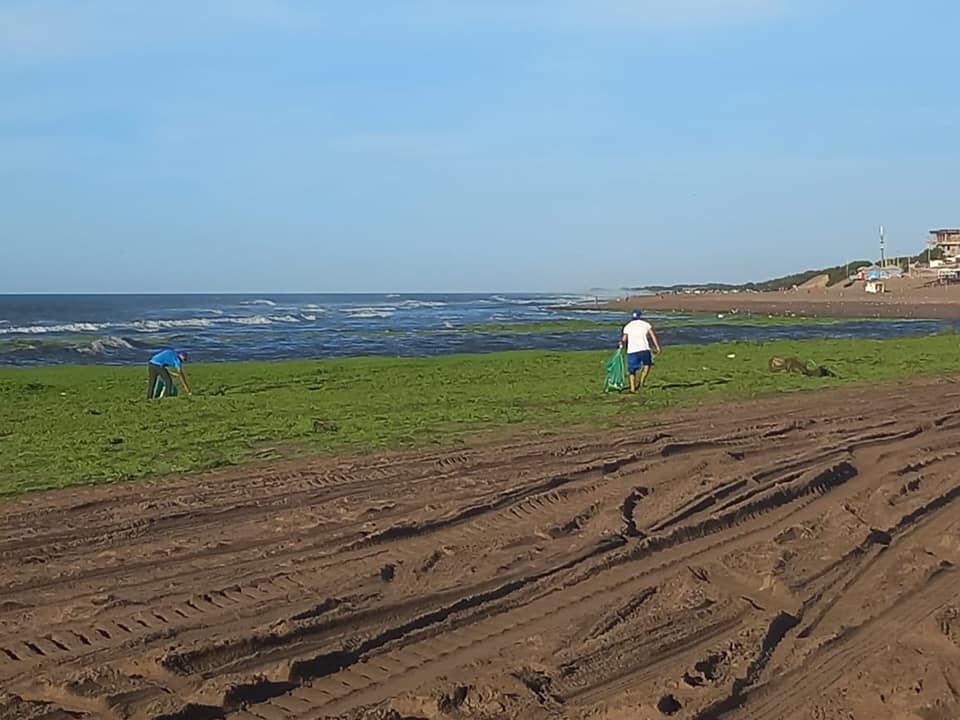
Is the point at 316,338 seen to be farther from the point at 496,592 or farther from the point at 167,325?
the point at 496,592

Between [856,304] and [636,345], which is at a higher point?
[636,345]

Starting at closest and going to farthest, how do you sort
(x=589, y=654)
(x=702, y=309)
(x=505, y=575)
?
(x=589, y=654) → (x=505, y=575) → (x=702, y=309)

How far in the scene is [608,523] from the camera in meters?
7.84

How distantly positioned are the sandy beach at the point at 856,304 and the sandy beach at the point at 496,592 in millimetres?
53372

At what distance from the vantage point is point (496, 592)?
6215 mm

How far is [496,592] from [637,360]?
38.5 feet

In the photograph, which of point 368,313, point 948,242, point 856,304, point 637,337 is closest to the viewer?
point 637,337

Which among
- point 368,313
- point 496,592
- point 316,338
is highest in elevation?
point 368,313

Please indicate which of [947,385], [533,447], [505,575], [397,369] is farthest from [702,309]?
[505,575]

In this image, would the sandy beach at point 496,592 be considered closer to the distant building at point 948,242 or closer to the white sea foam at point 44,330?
the white sea foam at point 44,330

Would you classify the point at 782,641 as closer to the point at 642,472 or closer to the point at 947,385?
the point at 642,472

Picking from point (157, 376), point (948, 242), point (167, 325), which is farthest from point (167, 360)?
point (948, 242)

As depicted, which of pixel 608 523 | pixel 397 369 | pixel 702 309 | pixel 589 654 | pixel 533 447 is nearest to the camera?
pixel 589 654

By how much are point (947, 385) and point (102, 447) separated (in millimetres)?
13277
